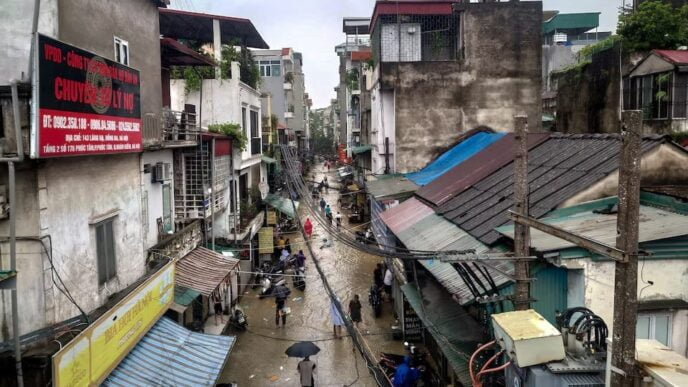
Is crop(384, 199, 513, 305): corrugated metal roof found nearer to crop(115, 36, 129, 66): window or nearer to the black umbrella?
the black umbrella

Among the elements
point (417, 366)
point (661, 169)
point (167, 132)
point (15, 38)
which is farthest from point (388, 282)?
point (15, 38)

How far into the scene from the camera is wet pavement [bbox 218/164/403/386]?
603 inches

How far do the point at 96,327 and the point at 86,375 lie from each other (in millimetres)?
718

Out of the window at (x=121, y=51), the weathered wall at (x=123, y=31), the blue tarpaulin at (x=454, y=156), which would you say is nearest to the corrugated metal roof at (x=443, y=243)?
the blue tarpaulin at (x=454, y=156)

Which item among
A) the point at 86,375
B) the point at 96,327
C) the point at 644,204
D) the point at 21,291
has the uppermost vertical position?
the point at 644,204

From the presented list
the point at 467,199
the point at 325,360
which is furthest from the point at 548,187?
the point at 325,360

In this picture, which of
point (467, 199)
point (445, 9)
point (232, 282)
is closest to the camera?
point (467, 199)

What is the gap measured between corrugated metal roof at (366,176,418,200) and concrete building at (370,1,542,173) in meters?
2.05

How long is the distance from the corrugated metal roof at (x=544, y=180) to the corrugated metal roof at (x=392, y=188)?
421 centimetres

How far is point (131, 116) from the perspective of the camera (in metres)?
11.3

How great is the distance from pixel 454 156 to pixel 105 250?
15.5 meters

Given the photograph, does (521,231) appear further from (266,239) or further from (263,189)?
(263,189)

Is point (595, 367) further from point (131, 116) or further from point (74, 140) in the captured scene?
point (131, 116)

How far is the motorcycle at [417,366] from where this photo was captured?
13484mm
